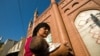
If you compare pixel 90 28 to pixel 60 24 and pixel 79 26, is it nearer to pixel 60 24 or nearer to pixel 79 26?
pixel 79 26

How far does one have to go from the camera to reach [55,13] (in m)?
10.6

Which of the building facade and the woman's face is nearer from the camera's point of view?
the woman's face

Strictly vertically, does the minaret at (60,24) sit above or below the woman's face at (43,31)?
above

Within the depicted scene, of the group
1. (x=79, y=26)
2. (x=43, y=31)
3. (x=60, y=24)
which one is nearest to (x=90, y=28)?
(x=79, y=26)

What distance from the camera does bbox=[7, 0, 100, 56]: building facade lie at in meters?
7.07

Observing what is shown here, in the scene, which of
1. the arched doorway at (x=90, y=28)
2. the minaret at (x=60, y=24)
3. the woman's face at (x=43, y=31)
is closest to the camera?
the woman's face at (x=43, y=31)

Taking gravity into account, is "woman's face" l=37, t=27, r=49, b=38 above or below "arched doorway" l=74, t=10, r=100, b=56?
below

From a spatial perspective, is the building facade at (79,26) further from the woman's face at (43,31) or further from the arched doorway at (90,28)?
the woman's face at (43,31)

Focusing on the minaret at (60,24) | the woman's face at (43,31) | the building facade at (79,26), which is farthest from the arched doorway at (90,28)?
the woman's face at (43,31)

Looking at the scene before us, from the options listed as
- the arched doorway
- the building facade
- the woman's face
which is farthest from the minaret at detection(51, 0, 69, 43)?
the woman's face

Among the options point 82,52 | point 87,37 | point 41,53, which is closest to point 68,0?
point 87,37

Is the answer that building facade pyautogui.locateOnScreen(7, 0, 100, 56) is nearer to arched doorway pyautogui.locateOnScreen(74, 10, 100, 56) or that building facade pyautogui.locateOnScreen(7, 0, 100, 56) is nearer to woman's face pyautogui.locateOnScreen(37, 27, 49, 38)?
arched doorway pyautogui.locateOnScreen(74, 10, 100, 56)

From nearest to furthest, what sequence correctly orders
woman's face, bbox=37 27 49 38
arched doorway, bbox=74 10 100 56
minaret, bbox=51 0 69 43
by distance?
woman's face, bbox=37 27 49 38
arched doorway, bbox=74 10 100 56
minaret, bbox=51 0 69 43

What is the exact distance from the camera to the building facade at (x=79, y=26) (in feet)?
23.2
